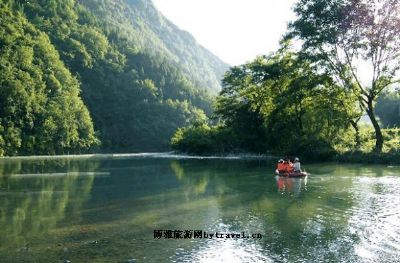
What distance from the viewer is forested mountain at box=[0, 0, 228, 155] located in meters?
114

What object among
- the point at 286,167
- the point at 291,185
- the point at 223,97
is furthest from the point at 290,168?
the point at 223,97

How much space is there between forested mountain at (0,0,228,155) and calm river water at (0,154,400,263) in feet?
283

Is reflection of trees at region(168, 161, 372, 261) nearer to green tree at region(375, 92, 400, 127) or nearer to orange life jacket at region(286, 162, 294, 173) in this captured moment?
orange life jacket at region(286, 162, 294, 173)

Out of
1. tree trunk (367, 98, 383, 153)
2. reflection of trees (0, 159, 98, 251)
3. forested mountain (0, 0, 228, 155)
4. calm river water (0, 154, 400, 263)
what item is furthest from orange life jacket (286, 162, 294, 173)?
forested mountain (0, 0, 228, 155)

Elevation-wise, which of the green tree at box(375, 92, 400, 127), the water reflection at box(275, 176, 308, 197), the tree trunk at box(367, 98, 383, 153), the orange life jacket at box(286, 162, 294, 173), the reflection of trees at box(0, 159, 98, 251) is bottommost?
the reflection of trees at box(0, 159, 98, 251)

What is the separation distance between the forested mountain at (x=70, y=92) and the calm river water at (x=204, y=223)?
86293 mm

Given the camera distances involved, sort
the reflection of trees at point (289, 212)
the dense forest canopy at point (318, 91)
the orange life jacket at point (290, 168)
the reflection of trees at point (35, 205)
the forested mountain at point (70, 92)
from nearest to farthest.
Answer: the reflection of trees at point (289, 212), the reflection of trees at point (35, 205), the orange life jacket at point (290, 168), the dense forest canopy at point (318, 91), the forested mountain at point (70, 92)

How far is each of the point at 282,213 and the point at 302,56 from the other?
4387 centimetres

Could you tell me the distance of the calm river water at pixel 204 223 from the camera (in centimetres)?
1389

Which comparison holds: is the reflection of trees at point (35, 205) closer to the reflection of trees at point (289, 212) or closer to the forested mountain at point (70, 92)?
the reflection of trees at point (289, 212)

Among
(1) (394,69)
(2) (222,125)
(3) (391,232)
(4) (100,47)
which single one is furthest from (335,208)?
(4) (100,47)

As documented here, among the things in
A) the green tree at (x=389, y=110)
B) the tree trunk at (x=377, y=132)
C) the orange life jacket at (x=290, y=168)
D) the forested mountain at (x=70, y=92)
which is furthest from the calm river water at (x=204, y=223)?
the green tree at (x=389, y=110)

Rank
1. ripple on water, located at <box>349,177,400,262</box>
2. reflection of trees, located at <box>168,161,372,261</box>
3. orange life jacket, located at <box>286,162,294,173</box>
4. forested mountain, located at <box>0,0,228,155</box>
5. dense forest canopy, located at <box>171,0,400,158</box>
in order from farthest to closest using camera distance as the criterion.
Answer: forested mountain, located at <box>0,0,228,155</box> < dense forest canopy, located at <box>171,0,400,158</box> < orange life jacket, located at <box>286,162,294,173</box> < reflection of trees, located at <box>168,161,372,261</box> < ripple on water, located at <box>349,177,400,262</box>

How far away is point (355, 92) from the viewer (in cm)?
5878
